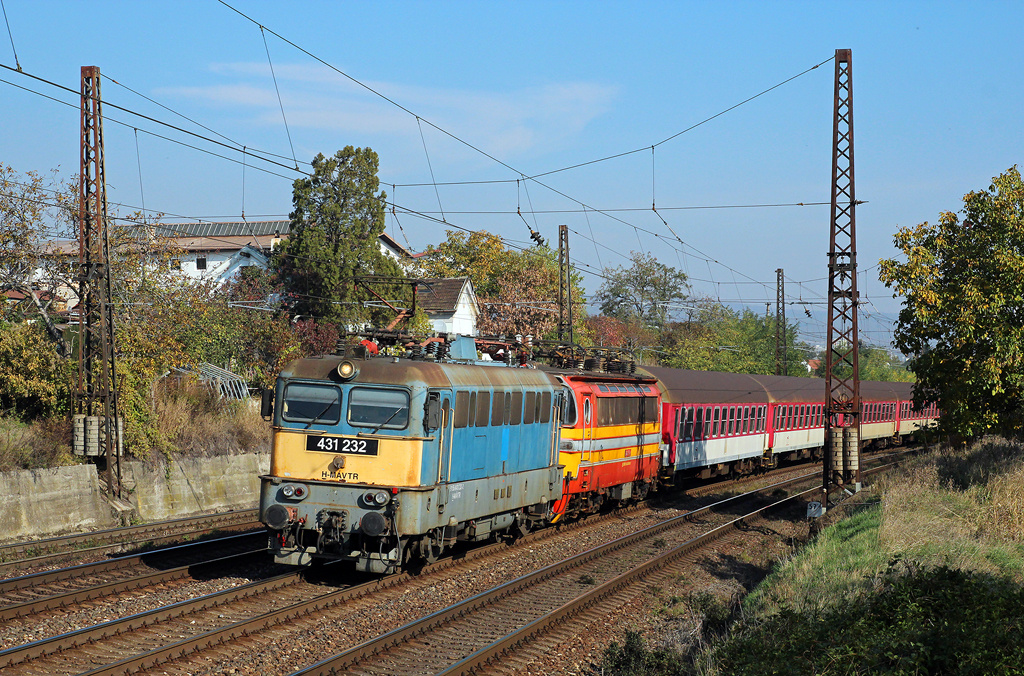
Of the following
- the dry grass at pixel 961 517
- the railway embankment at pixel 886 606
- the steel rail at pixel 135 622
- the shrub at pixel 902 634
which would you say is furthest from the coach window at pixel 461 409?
the dry grass at pixel 961 517

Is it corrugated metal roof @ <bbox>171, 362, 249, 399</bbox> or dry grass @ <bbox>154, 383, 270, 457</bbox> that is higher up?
corrugated metal roof @ <bbox>171, 362, 249, 399</bbox>

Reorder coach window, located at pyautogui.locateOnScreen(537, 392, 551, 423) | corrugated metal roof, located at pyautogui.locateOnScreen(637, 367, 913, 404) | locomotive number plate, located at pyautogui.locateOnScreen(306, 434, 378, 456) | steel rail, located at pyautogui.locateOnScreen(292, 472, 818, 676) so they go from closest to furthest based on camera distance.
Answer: steel rail, located at pyautogui.locateOnScreen(292, 472, 818, 676), locomotive number plate, located at pyautogui.locateOnScreen(306, 434, 378, 456), coach window, located at pyautogui.locateOnScreen(537, 392, 551, 423), corrugated metal roof, located at pyautogui.locateOnScreen(637, 367, 913, 404)

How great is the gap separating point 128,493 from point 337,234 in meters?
26.6

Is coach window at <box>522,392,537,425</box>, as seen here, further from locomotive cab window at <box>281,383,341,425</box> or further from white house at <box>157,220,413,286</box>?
white house at <box>157,220,413,286</box>

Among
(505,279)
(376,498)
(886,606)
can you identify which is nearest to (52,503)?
(376,498)

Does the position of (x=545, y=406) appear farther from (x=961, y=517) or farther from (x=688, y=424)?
(x=688, y=424)

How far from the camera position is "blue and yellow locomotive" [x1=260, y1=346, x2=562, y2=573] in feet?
41.6

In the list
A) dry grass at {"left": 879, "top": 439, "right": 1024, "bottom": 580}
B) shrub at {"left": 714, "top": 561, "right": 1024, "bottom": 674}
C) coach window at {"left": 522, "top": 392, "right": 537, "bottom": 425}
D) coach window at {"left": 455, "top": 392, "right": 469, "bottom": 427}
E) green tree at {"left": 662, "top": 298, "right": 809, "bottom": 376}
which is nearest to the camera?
shrub at {"left": 714, "top": 561, "right": 1024, "bottom": 674}

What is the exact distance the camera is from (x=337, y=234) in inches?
1833

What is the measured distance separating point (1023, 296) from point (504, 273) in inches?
1930

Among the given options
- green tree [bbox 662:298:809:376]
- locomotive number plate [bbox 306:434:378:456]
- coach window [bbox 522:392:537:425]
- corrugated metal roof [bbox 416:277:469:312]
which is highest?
corrugated metal roof [bbox 416:277:469:312]

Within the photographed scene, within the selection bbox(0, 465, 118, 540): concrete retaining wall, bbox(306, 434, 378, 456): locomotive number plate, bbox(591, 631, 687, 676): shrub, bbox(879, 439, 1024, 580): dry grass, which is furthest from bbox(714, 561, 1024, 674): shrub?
bbox(0, 465, 118, 540): concrete retaining wall

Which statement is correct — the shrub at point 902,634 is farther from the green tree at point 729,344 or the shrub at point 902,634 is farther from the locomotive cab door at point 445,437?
the green tree at point 729,344

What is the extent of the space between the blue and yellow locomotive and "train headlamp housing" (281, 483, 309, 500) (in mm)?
13
